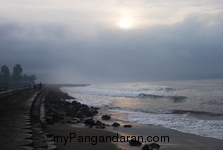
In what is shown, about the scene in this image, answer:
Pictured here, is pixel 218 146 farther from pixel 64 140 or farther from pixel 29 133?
pixel 29 133

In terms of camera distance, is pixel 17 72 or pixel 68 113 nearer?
pixel 68 113

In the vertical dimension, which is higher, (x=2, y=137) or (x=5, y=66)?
(x=5, y=66)

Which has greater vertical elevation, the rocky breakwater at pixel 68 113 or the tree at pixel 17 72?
the tree at pixel 17 72

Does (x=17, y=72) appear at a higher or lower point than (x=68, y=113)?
higher

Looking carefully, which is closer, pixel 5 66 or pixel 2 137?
pixel 2 137

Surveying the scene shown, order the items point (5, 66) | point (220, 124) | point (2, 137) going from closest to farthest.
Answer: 1. point (2, 137)
2. point (220, 124)
3. point (5, 66)

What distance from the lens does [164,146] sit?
8984mm

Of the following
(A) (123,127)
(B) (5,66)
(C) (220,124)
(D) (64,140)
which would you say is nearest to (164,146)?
(D) (64,140)

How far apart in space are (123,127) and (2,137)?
7180 mm

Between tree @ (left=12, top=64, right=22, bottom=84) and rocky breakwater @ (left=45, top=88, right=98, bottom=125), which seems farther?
tree @ (left=12, top=64, right=22, bottom=84)

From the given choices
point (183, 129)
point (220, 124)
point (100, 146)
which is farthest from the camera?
point (220, 124)

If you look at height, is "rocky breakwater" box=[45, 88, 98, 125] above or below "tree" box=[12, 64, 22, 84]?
below

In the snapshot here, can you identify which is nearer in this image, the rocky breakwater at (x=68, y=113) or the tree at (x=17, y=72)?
the rocky breakwater at (x=68, y=113)

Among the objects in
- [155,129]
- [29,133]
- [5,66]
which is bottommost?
[155,129]
